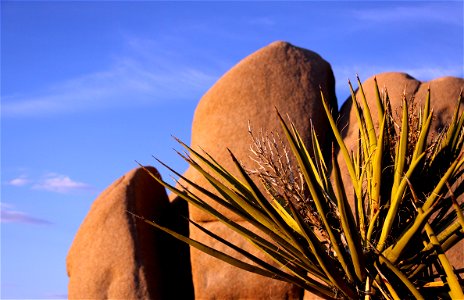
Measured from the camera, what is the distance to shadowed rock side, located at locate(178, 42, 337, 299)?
10.8 metres

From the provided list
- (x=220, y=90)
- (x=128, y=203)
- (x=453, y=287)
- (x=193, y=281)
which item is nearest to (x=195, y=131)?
(x=220, y=90)

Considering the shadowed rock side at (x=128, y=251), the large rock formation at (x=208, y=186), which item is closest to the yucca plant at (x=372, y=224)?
the large rock formation at (x=208, y=186)

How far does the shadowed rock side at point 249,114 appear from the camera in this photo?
10.8m

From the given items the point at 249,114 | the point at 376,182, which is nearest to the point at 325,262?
the point at 376,182

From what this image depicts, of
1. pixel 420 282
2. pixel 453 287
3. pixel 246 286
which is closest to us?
pixel 453 287

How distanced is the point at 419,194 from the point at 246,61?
23.4 ft

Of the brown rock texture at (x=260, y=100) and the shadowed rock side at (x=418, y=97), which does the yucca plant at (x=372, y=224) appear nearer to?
the shadowed rock side at (x=418, y=97)

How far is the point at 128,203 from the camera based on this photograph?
11.7 meters

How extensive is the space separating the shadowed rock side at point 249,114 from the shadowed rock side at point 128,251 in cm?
76

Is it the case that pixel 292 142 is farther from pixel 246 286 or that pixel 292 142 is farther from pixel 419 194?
pixel 246 286

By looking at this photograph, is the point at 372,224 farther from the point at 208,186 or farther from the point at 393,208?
the point at 208,186

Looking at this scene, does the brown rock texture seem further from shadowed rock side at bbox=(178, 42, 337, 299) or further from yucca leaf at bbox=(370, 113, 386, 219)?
yucca leaf at bbox=(370, 113, 386, 219)

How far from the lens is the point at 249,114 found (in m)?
11.2

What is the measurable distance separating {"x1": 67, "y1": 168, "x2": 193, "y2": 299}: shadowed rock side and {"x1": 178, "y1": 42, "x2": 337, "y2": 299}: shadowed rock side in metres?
0.76
